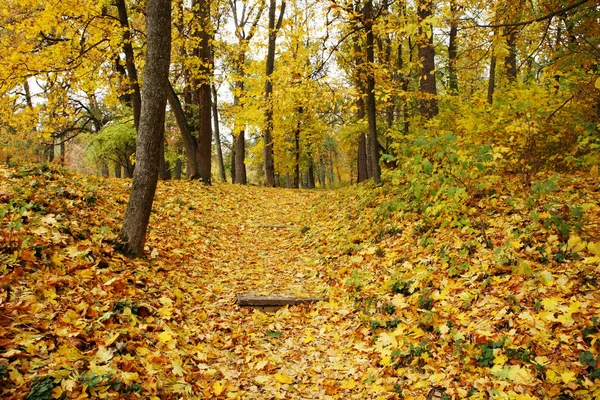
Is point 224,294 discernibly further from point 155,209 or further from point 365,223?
point 155,209

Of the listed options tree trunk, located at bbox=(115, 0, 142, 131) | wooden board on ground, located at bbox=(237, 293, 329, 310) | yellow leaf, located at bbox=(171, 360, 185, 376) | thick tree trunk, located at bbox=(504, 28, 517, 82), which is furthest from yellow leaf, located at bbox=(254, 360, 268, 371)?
tree trunk, located at bbox=(115, 0, 142, 131)

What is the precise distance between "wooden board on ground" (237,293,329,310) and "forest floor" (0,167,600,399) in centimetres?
12

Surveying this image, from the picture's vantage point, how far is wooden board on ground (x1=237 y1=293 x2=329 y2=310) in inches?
235

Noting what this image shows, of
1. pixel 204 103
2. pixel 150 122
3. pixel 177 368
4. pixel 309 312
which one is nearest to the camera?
pixel 177 368

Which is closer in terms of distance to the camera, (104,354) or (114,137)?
(104,354)

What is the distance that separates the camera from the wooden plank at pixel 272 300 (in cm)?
596

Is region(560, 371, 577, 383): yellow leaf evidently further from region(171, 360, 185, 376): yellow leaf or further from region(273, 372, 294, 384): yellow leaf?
region(171, 360, 185, 376): yellow leaf

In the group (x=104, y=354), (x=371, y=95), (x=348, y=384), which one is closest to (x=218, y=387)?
(x=104, y=354)

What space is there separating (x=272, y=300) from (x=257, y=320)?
48 centimetres

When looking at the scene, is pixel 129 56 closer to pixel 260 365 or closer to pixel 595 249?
pixel 260 365

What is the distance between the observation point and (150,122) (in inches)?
243

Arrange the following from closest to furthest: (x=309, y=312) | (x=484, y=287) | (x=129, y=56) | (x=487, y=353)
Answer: (x=487, y=353)
(x=484, y=287)
(x=309, y=312)
(x=129, y=56)

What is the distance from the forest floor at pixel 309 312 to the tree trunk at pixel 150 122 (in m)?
0.41

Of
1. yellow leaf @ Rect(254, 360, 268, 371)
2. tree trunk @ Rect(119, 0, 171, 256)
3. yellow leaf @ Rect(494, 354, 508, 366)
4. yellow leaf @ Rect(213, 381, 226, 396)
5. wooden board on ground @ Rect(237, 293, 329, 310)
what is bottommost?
yellow leaf @ Rect(254, 360, 268, 371)
